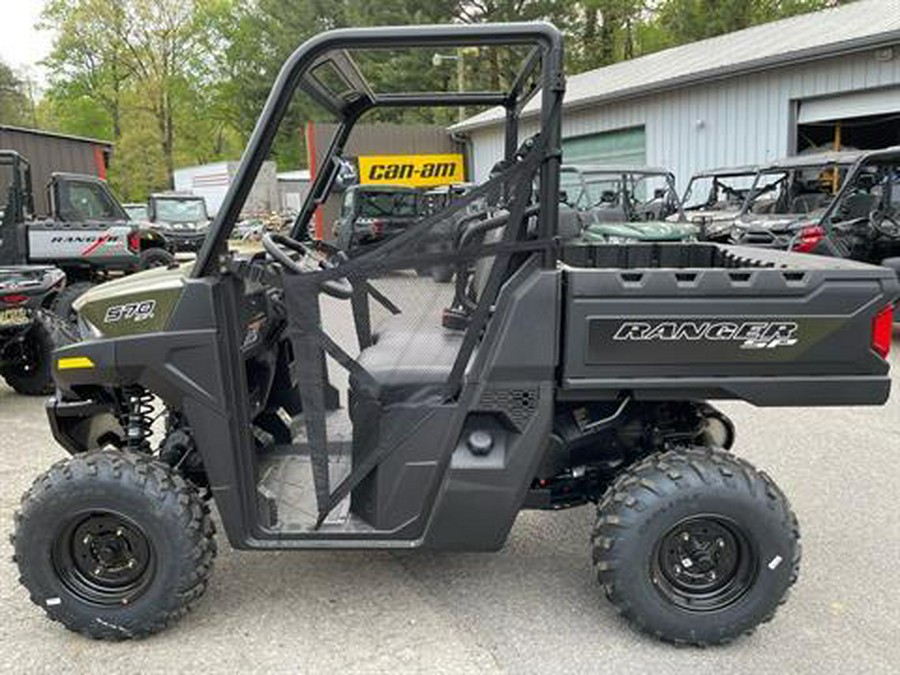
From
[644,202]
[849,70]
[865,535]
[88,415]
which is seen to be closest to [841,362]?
[865,535]

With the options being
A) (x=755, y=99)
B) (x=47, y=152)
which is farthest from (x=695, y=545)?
(x=47, y=152)

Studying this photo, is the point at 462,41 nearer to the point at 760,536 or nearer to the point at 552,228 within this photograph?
the point at 552,228

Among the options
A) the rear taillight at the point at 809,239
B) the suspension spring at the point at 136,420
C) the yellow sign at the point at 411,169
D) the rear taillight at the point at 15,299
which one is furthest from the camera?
the yellow sign at the point at 411,169

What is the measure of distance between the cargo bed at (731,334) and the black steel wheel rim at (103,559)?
164 centimetres

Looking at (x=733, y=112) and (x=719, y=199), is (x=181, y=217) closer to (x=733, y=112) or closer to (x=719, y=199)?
(x=719, y=199)

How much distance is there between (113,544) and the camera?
2861mm

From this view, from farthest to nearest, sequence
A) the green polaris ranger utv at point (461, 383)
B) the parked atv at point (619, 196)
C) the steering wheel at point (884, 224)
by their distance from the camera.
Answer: the parked atv at point (619, 196) < the steering wheel at point (884, 224) < the green polaris ranger utv at point (461, 383)

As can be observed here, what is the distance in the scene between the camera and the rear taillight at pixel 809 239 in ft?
28.2

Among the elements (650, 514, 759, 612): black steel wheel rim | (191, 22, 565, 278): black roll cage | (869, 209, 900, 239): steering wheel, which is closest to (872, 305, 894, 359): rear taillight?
(650, 514, 759, 612): black steel wheel rim

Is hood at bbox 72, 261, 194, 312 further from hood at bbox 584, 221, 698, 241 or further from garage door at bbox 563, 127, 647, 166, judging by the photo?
garage door at bbox 563, 127, 647, 166

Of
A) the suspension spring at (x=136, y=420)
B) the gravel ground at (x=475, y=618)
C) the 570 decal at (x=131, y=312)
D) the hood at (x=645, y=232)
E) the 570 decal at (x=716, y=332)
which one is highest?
the hood at (x=645, y=232)

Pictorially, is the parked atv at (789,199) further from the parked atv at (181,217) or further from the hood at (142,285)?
the parked atv at (181,217)

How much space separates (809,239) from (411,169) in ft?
49.3

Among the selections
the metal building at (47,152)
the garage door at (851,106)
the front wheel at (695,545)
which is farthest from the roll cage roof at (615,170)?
the metal building at (47,152)
